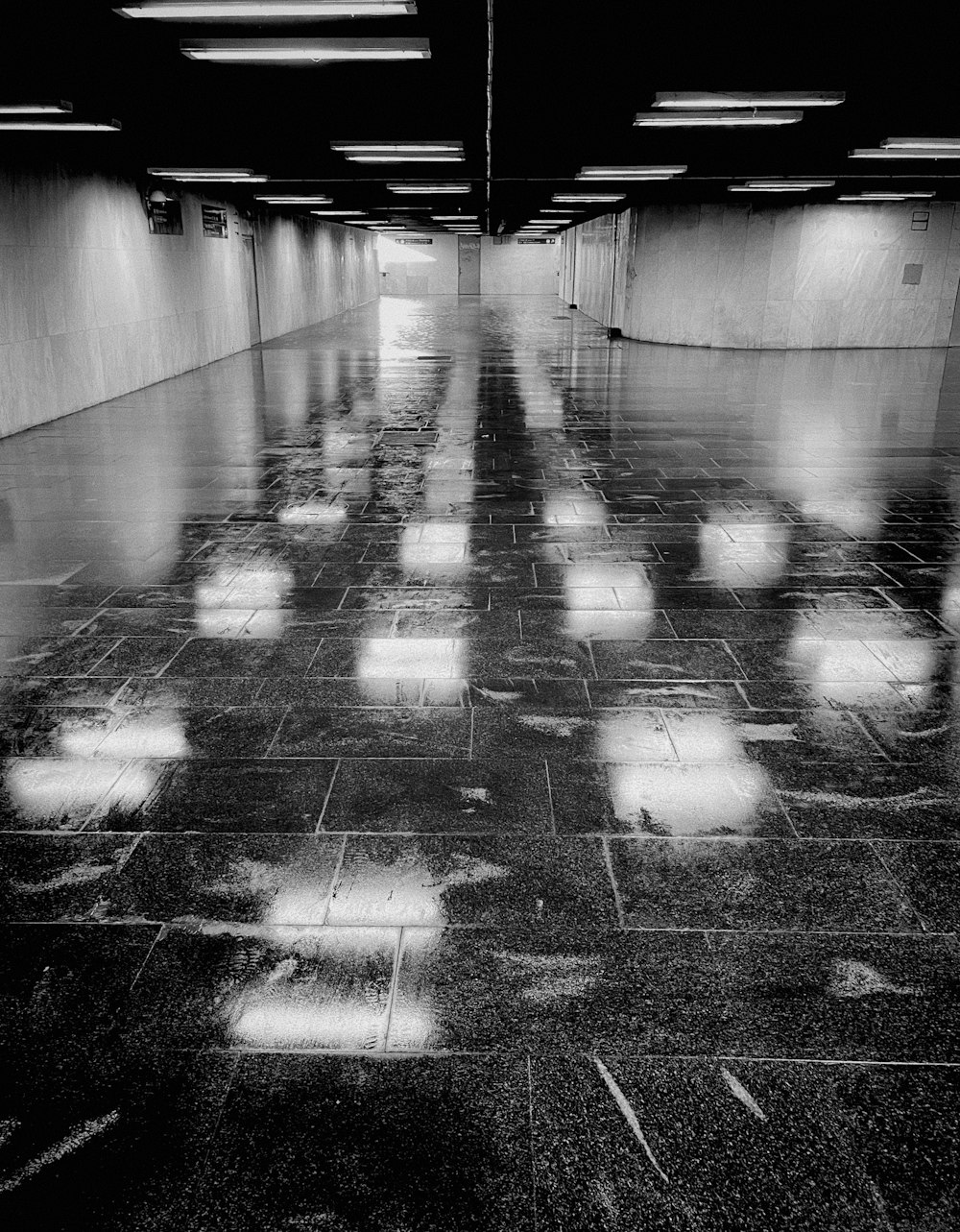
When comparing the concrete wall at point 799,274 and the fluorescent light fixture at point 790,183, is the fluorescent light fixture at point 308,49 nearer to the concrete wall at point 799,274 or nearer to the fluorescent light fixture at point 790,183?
the fluorescent light fixture at point 790,183

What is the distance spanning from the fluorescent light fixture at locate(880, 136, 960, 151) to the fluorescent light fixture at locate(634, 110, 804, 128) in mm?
2307

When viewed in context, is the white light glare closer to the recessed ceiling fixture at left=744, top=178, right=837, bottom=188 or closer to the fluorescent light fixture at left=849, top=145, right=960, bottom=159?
the recessed ceiling fixture at left=744, top=178, right=837, bottom=188

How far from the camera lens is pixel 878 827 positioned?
3443 millimetres

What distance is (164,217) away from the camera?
1522 cm

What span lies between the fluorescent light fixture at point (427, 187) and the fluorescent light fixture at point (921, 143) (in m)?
7.67

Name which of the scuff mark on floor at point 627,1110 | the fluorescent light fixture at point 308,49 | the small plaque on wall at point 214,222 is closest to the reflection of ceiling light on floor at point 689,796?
the scuff mark on floor at point 627,1110

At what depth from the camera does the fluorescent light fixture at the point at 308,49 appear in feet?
20.1

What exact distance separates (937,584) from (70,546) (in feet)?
20.5

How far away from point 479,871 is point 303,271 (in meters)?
28.0

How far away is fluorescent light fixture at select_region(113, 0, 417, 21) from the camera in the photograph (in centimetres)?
516

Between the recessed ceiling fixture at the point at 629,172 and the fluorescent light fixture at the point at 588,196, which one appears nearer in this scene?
the recessed ceiling fixture at the point at 629,172

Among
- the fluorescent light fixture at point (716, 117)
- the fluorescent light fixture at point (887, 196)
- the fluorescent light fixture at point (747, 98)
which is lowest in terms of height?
the fluorescent light fixture at point (747, 98)

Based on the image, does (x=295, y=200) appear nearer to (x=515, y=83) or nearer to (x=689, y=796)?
(x=515, y=83)

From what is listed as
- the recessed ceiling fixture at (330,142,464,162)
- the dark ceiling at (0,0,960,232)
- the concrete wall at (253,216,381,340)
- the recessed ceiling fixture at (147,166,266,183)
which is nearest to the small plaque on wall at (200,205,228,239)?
the recessed ceiling fixture at (147,166,266,183)
